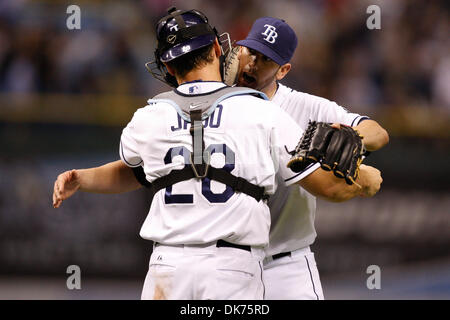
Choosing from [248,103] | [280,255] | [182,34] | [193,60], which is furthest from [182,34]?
[280,255]

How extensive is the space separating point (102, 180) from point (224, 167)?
0.78 meters

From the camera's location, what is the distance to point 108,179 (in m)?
3.20

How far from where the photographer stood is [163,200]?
271 cm

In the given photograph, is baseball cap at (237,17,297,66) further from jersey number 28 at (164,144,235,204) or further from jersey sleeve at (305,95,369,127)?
jersey number 28 at (164,144,235,204)

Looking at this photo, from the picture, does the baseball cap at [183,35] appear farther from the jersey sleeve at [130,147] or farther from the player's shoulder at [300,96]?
the player's shoulder at [300,96]

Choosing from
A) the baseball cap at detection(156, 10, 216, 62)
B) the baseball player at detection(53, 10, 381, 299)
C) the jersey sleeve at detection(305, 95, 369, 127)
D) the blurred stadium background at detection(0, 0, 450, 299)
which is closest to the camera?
the baseball player at detection(53, 10, 381, 299)

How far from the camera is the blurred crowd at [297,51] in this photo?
7.15 meters

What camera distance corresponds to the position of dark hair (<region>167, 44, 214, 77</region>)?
2865 mm

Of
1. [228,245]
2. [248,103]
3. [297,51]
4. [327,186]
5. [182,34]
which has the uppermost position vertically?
[297,51]

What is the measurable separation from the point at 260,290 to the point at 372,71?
198 inches

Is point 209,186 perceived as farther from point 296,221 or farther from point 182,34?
point 296,221

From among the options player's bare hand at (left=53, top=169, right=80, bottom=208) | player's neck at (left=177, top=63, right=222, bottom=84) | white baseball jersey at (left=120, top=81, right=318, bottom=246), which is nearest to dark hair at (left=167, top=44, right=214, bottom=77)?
player's neck at (left=177, top=63, right=222, bottom=84)
